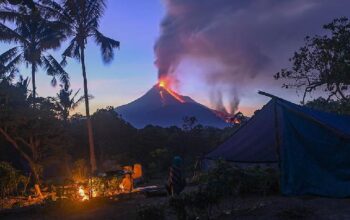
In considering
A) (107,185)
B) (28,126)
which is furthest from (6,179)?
(28,126)

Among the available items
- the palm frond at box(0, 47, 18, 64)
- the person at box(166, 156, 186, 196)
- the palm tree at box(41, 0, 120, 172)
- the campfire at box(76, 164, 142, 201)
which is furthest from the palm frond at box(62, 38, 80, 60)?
the person at box(166, 156, 186, 196)

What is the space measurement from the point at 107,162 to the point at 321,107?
38.8ft

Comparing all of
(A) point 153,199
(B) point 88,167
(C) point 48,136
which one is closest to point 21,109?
(C) point 48,136

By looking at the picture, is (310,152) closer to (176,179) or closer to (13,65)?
(176,179)

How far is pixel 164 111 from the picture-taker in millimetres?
48406

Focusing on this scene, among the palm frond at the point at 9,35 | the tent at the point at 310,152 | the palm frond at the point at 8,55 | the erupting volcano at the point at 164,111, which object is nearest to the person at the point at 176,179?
the tent at the point at 310,152

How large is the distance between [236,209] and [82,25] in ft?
60.9

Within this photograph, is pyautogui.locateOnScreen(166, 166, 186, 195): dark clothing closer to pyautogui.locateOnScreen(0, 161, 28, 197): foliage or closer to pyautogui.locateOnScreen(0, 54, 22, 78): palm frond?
pyautogui.locateOnScreen(0, 161, 28, 197): foliage

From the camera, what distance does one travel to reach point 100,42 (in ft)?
88.2

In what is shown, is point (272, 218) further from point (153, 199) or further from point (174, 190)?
point (153, 199)

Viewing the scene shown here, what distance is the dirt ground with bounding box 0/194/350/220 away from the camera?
8891 mm

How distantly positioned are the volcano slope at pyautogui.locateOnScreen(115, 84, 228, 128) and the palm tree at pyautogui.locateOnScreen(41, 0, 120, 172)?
19.3m

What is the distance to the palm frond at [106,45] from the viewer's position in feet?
87.8

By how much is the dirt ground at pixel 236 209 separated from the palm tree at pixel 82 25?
Answer: 13.2 meters
